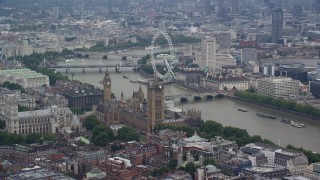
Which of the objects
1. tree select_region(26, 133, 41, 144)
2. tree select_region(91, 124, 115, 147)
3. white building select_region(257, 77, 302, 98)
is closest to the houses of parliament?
tree select_region(91, 124, 115, 147)

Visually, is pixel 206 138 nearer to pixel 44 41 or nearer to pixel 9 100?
pixel 9 100

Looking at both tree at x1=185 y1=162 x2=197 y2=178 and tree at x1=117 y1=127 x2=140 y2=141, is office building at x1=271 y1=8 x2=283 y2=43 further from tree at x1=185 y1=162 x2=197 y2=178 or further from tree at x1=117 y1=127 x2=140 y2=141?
tree at x1=185 y1=162 x2=197 y2=178

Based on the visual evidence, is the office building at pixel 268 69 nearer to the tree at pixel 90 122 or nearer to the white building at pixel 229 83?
the white building at pixel 229 83

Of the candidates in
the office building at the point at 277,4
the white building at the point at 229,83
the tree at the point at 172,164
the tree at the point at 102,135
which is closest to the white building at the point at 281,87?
the white building at the point at 229,83

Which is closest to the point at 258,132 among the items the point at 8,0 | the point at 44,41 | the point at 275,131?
the point at 275,131

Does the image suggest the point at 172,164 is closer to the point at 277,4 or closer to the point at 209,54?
the point at 209,54
